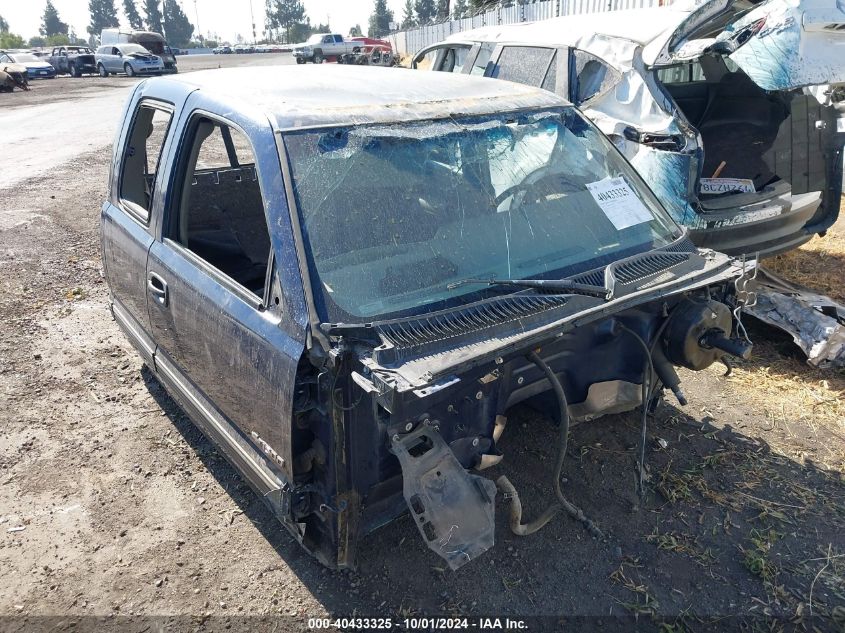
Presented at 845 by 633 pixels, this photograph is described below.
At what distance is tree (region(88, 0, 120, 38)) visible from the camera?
3647 inches

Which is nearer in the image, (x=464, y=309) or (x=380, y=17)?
(x=464, y=309)

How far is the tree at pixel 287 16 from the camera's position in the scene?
97375 mm

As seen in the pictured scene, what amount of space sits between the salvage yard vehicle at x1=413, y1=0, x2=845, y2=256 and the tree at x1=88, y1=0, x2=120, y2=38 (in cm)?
10701

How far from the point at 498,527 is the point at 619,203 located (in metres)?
1.55

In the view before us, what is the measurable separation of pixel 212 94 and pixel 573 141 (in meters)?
1.65

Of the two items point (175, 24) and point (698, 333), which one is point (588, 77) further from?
point (175, 24)

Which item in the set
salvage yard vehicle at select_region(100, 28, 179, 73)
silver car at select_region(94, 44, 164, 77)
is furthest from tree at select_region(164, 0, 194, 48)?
silver car at select_region(94, 44, 164, 77)

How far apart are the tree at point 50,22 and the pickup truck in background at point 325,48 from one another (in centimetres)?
7263

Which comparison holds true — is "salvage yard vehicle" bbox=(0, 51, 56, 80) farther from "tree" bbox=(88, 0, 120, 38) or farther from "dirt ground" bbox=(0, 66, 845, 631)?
"tree" bbox=(88, 0, 120, 38)

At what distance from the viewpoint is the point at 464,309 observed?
2201mm

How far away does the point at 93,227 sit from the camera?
23.2 ft

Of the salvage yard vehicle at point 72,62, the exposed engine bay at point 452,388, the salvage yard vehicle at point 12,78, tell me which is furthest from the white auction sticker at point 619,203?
the salvage yard vehicle at point 72,62

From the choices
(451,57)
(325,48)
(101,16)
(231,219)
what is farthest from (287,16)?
(231,219)

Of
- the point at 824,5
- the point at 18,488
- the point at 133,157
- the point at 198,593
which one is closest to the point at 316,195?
the point at 198,593
